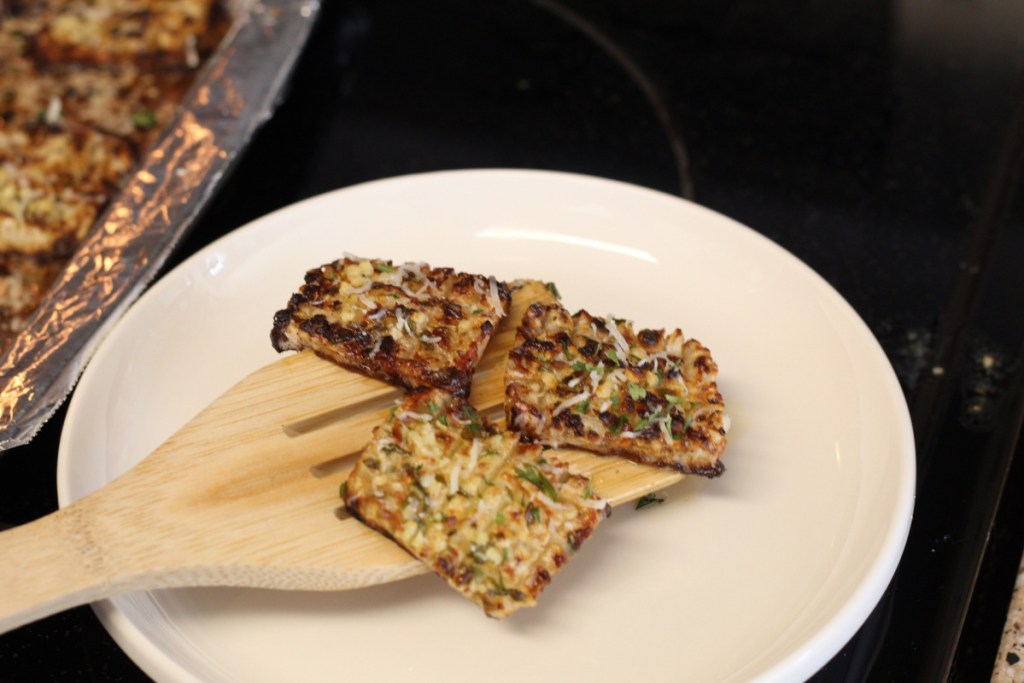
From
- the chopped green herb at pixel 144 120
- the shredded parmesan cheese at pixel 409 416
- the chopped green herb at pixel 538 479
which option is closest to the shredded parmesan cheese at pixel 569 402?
the chopped green herb at pixel 538 479

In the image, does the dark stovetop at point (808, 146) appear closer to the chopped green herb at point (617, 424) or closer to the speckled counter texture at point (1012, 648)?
the speckled counter texture at point (1012, 648)

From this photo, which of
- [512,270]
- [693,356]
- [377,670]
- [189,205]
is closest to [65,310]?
[189,205]

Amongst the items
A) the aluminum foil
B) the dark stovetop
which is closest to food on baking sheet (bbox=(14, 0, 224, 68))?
the aluminum foil

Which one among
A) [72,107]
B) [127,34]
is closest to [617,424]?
[72,107]

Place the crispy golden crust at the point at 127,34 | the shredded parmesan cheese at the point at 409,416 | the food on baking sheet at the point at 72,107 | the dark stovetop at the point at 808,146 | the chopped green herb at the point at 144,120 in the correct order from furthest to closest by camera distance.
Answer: the crispy golden crust at the point at 127,34, the chopped green herb at the point at 144,120, the food on baking sheet at the point at 72,107, the dark stovetop at the point at 808,146, the shredded parmesan cheese at the point at 409,416

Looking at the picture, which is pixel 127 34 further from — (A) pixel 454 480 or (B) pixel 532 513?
(B) pixel 532 513

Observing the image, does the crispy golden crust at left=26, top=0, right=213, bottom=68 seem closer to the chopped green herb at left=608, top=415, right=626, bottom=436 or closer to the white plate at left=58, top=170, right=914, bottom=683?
the white plate at left=58, top=170, right=914, bottom=683

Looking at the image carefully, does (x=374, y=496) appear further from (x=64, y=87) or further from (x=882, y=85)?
(x=882, y=85)
